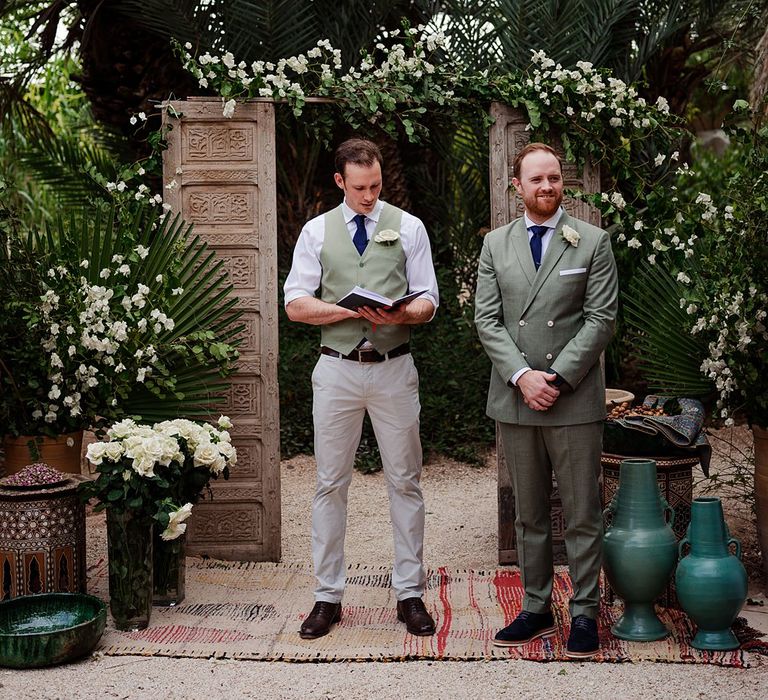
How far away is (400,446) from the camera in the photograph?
13.3 feet

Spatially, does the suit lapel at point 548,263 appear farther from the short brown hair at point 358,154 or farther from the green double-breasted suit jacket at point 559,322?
the short brown hair at point 358,154

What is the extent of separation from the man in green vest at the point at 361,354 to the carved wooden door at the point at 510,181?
118 centimetres

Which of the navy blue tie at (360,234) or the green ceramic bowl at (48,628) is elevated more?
the navy blue tie at (360,234)

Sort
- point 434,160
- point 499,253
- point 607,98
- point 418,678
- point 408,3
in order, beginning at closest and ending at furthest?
point 418,678, point 499,253, point 607,98, point 408,3, point 434,160

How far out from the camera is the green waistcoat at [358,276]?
3.98m

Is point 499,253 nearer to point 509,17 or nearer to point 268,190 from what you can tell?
point 268,190

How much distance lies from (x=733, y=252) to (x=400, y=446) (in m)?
1.72

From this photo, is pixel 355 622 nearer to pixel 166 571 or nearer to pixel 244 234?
pixel 166 571

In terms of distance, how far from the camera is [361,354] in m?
4.00

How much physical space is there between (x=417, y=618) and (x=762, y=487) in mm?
1634

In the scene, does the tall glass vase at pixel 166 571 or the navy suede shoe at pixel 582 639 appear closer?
the navy suede shoe at pixel 582 639

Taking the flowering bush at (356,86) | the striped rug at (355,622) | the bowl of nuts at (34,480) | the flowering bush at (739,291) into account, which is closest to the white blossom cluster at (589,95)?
the flowering bush at (356,86)

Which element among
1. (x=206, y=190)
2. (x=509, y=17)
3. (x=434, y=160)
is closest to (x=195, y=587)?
(x=206, y=190)

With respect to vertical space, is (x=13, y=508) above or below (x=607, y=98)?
below
